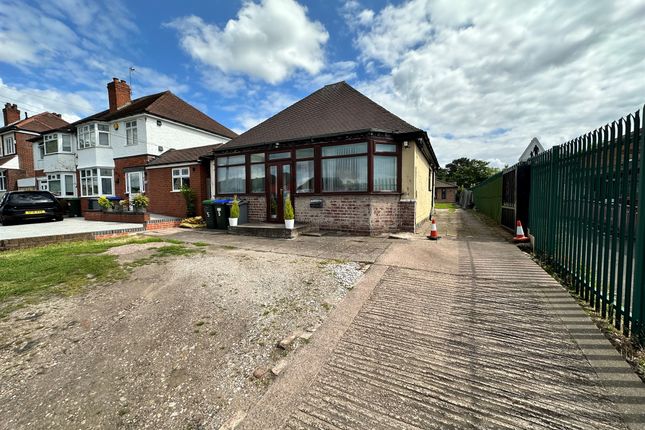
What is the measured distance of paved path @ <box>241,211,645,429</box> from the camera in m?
1.87

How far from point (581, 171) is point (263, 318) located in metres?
4.87

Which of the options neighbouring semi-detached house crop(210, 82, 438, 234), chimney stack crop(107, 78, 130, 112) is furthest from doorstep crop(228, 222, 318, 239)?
chimney stack crop(107, 78, 130, 112)

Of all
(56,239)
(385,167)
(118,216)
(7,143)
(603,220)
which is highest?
(7,143)

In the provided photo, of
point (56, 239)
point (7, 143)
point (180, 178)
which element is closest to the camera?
point (56, 239)

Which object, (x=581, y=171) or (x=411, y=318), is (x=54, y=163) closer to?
(x=411, y=318)

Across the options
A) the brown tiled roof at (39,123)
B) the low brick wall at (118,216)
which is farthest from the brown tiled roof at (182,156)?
the brown tiled roof at (39,123)

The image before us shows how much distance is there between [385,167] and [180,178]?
11325 millimetres

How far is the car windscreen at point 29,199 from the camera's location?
1175 cm

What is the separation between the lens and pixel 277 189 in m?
10.7

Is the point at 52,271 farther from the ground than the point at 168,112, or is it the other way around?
the point at 168,112

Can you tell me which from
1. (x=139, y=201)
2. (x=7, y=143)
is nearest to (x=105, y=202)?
(x=139, y=201)

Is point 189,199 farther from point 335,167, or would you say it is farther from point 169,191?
point 335,167

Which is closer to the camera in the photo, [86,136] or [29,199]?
[29,199]

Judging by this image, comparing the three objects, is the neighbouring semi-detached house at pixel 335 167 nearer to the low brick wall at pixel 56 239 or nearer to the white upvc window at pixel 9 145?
the low brick wall at pixel 56 239
